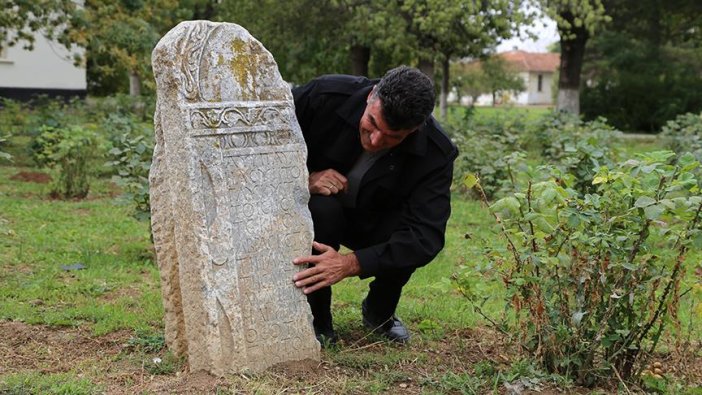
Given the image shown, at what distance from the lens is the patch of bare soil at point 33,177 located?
9664mm

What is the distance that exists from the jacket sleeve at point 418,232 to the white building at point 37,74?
A: 20144mm

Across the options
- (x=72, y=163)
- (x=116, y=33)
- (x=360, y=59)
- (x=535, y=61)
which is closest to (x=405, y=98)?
(x=72, y=163)

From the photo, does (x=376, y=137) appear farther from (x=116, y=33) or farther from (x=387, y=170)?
(x=116, y=33)

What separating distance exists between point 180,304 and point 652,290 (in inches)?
77.7

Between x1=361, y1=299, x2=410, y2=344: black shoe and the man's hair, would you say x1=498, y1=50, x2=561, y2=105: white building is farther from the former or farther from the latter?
the man's hair

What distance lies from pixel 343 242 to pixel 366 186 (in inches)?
16.0

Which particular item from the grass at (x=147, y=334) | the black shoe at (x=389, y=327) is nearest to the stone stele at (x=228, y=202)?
the grass at (x=147, y=334)

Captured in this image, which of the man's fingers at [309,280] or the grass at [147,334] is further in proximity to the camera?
the man's fingers at [309,280]

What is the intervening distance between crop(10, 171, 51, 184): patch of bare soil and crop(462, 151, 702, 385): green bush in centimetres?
746

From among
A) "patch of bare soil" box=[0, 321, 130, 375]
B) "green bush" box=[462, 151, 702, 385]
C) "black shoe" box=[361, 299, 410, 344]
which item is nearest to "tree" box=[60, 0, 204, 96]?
"patch of bare soil" box=[0, 321, 130, 375]

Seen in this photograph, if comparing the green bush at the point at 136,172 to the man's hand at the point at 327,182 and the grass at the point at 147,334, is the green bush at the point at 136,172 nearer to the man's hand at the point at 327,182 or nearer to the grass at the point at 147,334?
the grass at the point at 147,334

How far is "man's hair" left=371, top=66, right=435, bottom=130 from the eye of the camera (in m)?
3.31

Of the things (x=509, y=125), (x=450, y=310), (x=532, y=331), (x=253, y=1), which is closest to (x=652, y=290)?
(x=532, y=331)

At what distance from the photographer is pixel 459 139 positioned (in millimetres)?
10312
